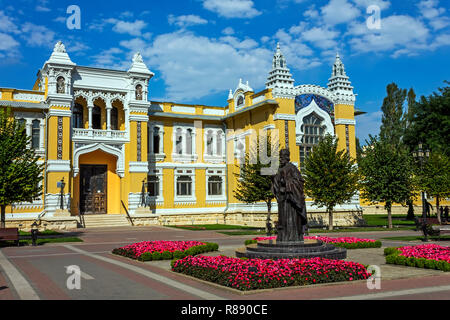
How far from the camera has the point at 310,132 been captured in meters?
36.2

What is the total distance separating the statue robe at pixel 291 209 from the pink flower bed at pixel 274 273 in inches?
73.8

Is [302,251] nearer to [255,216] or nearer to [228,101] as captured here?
[255,216]

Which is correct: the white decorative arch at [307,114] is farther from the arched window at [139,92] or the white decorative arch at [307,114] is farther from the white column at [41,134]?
the white column at [41,134]

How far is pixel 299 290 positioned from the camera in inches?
376

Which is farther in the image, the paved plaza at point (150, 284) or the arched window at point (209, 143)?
the arched window at point (209, 143)

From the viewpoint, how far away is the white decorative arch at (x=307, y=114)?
35.1m

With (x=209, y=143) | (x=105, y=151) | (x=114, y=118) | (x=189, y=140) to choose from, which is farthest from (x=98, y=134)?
(x=209, y=143)

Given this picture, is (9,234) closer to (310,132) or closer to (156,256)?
(156,256)

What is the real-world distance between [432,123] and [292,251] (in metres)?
34.2

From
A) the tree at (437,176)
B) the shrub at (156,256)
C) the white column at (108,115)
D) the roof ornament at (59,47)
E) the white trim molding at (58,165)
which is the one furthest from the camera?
the white column at (108,115)

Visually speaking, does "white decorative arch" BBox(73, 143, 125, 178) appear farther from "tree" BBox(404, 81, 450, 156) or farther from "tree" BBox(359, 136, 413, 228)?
"tree" BBox(404, 81, 450, 156)

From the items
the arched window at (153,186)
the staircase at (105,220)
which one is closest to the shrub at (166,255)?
the staircase at (105,220)

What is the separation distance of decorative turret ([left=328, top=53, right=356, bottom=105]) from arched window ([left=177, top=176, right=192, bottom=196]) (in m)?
14.6
